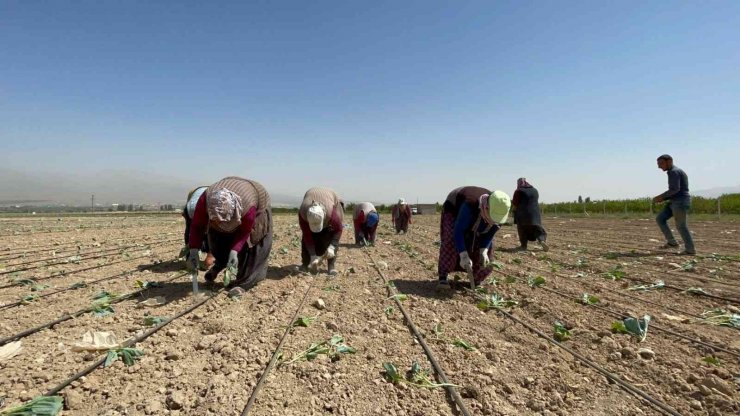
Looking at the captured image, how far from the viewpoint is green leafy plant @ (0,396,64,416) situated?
2.11 metres

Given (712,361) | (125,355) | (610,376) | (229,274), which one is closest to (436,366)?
(610,376)

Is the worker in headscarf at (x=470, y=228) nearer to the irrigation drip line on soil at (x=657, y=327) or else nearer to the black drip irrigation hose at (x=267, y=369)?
the irrigation drip line on soil at (x=657, y=327)

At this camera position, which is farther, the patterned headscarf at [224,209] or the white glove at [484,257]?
the white glove at [484,257]

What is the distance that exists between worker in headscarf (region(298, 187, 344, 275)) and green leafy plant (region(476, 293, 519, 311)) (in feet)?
8.37

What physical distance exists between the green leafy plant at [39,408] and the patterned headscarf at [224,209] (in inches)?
94.9

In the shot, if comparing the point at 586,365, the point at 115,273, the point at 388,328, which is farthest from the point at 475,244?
the point at 115,273

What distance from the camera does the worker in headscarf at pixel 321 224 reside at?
19.9ft

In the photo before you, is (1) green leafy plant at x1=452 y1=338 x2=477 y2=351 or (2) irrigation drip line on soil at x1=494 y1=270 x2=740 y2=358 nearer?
(2) irrigation drip line on soil at x1=494 y1=270 x2=740 y2=358

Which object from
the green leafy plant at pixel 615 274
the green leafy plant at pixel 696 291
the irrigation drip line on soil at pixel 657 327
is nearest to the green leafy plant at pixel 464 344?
the irrigation drip line on soil at pixel 657 327

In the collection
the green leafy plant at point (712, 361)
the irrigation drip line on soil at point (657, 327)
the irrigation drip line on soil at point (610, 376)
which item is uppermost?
the irrigation drip line on soil at point (657, 327)

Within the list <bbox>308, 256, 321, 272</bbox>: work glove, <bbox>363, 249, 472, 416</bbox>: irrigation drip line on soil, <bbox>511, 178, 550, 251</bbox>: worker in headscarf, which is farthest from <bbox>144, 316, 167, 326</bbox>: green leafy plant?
<bbox>511, 178, 550, 251</bbox>: worker in headscarf

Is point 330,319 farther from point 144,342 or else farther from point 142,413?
point 142,413

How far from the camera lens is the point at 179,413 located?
2.33m

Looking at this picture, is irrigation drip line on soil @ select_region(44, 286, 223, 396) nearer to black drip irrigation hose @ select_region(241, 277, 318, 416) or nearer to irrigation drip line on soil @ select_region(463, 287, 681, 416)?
black drip irrigation hose @ select_region(241, 277, 318, 416)
